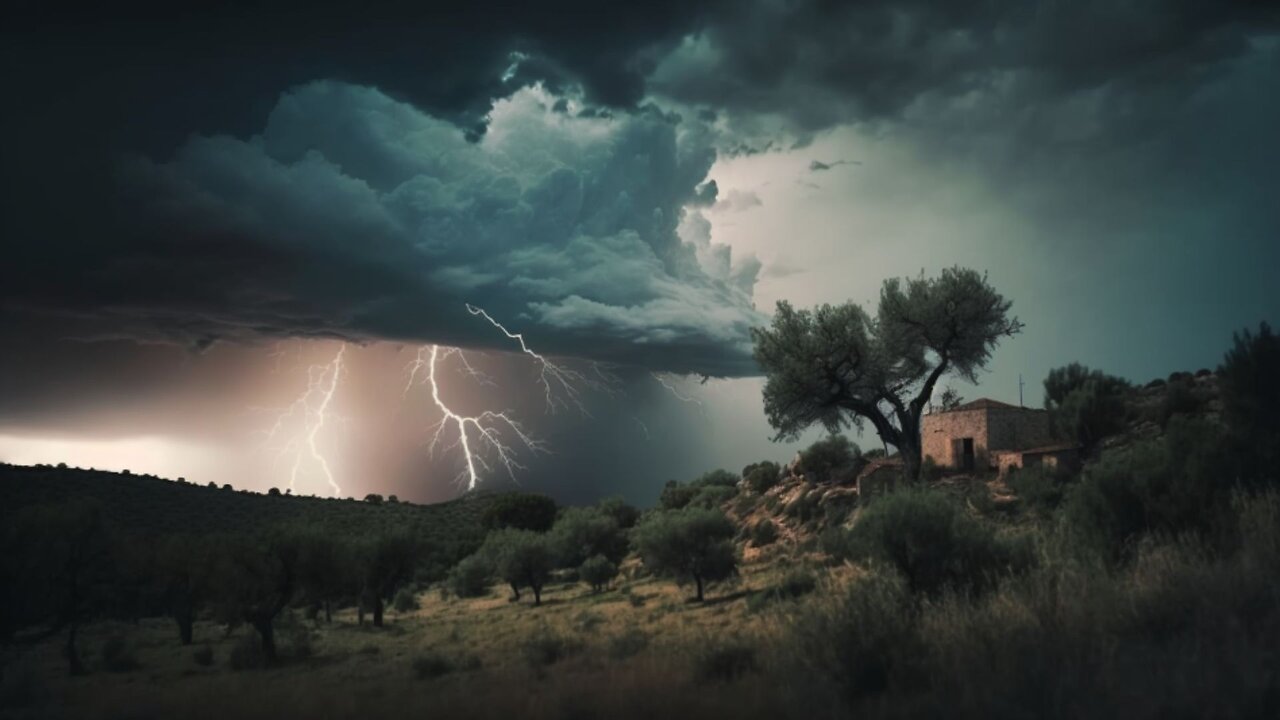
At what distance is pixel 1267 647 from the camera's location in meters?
8.69

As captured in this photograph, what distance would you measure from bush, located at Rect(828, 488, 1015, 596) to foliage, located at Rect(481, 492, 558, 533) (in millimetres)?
69857

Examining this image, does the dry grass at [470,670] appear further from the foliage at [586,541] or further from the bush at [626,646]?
the foliage at [586,541]

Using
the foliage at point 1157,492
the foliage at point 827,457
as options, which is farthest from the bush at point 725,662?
the foliage at point 827,457

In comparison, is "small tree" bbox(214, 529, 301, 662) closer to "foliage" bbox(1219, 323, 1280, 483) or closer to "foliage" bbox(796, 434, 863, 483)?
"foliage" bbox(1219, 323, 1280, 483)

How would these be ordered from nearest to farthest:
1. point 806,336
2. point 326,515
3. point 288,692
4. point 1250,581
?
point 1250,581, point 288,692, point 806,336, point 326,515

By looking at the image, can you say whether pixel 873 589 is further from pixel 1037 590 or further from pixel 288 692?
pixel 288 692

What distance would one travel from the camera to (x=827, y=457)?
6369cm

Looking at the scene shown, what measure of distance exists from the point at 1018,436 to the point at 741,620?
34.5 meters

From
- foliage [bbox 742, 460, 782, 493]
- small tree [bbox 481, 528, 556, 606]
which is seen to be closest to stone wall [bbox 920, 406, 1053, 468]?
foliage [bbox 742, 460, 782, 493]

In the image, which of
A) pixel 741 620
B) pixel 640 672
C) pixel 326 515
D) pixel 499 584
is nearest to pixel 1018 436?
pixel 741 620

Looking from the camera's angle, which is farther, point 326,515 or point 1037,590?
point 326,515

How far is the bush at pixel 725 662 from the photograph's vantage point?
12641 millimetres

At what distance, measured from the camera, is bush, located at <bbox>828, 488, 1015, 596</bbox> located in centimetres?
1594

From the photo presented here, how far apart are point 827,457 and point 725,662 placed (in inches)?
2080
